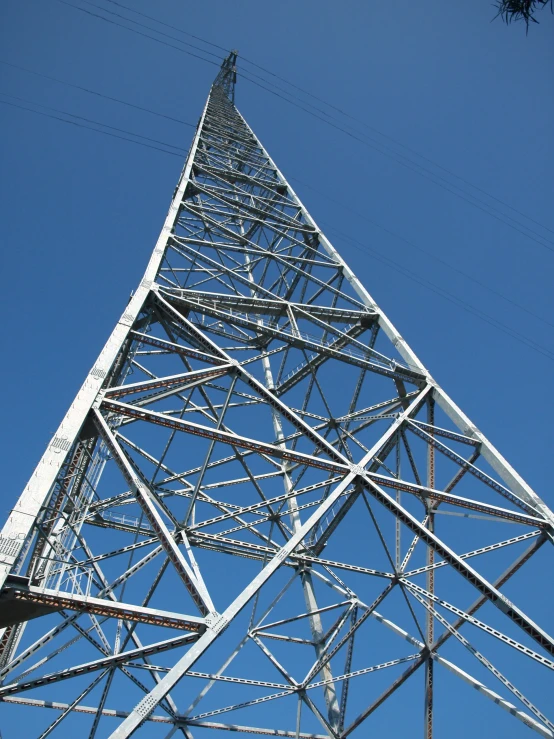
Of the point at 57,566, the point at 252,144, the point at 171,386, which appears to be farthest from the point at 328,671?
the point at 252,144

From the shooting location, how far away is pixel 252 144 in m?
25.7

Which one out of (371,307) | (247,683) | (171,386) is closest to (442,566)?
(247,683)

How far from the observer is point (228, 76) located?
37.9 m

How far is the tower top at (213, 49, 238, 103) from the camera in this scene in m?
37.3

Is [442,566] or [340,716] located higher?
[442,566]

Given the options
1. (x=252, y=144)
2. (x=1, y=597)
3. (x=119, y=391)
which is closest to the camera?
(x=1, y=597)

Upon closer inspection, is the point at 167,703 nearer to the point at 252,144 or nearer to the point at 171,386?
the point at 171,386

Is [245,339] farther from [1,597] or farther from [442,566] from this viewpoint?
[1,597]

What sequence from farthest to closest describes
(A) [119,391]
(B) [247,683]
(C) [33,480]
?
(B) [247,683] → (A) [119,391] → (C) [33,480]

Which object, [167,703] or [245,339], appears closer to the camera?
[167,703]

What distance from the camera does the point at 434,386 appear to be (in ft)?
36.3

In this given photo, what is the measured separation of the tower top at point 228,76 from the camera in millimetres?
37344

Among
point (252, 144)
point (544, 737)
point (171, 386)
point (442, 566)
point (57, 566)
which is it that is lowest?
point (57, 566)

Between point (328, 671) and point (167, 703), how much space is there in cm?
315
